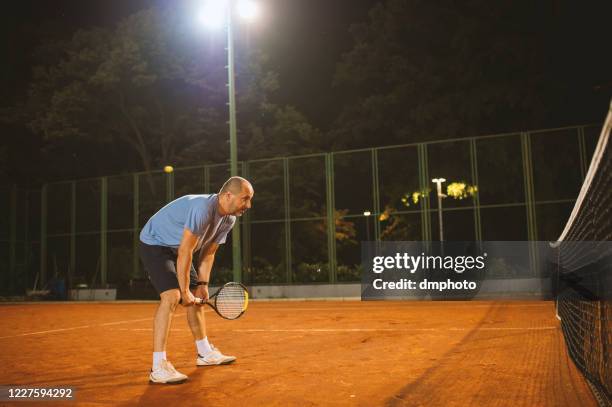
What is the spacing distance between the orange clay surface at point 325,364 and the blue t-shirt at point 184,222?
1239 millimetres

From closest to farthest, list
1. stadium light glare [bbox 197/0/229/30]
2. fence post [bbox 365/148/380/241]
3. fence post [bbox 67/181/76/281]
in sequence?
stadium light glare [bbox 197/0/229/30] → fence post [bbox 365/148/380/241] → fence post [bbox 67/181/76/281]

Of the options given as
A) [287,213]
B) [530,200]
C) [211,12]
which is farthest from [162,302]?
[287,213]

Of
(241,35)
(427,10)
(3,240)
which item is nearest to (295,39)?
(241,35)

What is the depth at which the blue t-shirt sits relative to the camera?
18.1ft

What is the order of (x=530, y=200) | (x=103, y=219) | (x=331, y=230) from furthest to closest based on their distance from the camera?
1. (x=103, y=219)
2. (x=331, y=230)
3. (x=530, y=200)

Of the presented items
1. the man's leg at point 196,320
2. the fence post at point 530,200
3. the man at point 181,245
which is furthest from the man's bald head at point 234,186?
the fence post at point 530,200

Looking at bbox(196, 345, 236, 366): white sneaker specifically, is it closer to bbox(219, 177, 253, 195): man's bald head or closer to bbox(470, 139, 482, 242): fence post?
bbox(219, 177, 253, 195): man's bald head

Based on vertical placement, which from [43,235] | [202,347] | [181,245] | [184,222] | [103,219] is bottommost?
[202,347]

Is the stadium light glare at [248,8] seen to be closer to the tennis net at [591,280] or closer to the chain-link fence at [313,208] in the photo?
the chain-link fence at [313,208]

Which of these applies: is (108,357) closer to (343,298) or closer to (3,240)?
(343,298)

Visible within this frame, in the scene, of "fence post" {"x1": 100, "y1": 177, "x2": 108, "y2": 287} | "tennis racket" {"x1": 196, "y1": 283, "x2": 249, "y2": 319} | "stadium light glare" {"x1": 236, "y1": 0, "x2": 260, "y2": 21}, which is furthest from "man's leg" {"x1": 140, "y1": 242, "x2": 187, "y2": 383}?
"fence post" {"x1": 100, "y1": 177, "x2": 108, "y2": 287}

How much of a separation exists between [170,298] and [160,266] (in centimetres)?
32

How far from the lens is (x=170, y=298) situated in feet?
18.5

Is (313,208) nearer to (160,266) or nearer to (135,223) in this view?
(135,223)
